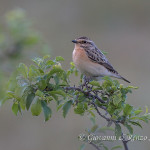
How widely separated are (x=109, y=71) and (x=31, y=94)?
3.53 meters

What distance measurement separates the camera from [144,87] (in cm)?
1583

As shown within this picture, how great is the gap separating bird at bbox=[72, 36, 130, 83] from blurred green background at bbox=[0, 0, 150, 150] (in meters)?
1.05

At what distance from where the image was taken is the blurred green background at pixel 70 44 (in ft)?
37.0

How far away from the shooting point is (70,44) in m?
19.9

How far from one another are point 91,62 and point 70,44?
38.8ft

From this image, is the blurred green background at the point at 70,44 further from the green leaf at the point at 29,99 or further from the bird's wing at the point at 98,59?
the bird's wing at the point at 98,59

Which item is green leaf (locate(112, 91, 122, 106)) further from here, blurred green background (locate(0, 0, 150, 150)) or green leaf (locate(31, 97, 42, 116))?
blurred green background (locate(0, 0, 150, 150))

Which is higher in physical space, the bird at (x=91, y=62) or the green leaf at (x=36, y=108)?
the bird at (x=91, y=62)

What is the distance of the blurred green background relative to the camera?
11280 millimetres

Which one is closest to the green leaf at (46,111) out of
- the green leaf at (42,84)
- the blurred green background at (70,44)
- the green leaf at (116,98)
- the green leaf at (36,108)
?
the green leaf at (36,108)

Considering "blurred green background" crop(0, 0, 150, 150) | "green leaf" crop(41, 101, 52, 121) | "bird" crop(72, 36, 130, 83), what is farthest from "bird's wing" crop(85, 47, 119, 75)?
"green leaf" crop(41, 101, 52, 121)

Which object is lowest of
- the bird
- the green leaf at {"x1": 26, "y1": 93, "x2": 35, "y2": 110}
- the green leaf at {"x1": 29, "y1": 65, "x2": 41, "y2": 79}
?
the green leaf at {"x1": 26, "y1": 93, "x2": 35, "y2": 110}

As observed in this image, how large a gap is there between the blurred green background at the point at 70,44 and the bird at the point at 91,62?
1051 millimetres

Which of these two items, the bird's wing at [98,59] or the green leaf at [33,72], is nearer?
the green leaf at [33,72]
